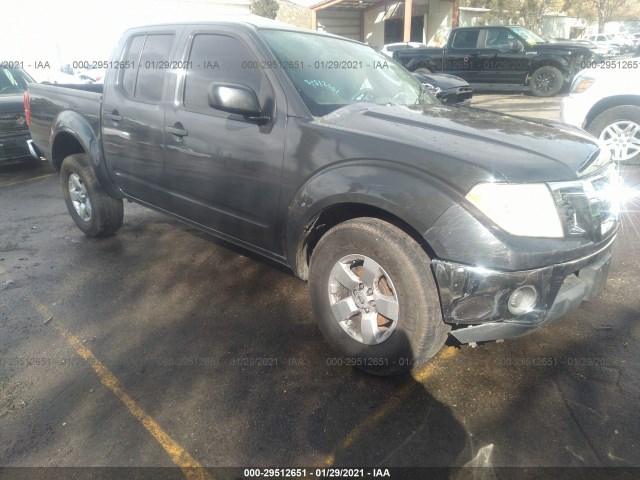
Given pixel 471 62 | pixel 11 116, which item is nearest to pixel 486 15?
pixel 471 62

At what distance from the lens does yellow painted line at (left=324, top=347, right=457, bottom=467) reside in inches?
87.4

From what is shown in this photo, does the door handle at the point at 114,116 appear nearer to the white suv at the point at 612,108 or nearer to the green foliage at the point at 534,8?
the white suv at the point at 612,108

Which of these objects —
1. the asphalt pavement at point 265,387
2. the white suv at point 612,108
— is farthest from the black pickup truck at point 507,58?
the asphalt pavement at point 265,387

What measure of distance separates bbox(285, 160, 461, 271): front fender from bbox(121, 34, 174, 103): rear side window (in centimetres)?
168

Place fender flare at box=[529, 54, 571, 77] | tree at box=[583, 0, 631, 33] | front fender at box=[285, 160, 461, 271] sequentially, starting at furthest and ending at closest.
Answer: tree at box=[583, 0, 631, 33], fender flare at box=[529, 54, 571, 77], front fender at box=[285, 160, 461, 271]

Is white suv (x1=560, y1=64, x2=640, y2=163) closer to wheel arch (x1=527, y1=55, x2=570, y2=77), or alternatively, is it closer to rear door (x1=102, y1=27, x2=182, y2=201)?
rear door (x1=102, y1=27, x2=182, y2=201)

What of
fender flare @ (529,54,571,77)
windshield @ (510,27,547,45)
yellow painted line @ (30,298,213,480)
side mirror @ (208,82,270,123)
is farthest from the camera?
windshield @ (510,27,547,45)

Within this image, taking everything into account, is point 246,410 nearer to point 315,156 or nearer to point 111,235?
point 315,156

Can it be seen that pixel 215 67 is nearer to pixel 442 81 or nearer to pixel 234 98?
pixel 234 98

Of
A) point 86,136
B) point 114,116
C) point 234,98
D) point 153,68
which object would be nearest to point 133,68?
point 153,68

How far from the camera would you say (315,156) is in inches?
104

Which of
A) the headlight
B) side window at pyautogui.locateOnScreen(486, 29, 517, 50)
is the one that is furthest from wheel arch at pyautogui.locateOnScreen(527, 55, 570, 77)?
the headlight

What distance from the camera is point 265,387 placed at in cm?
264

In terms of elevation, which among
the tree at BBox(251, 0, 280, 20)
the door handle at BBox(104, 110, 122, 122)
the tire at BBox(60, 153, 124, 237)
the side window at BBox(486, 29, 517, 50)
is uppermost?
the tree at BBox(251, 0, 280, 20)
